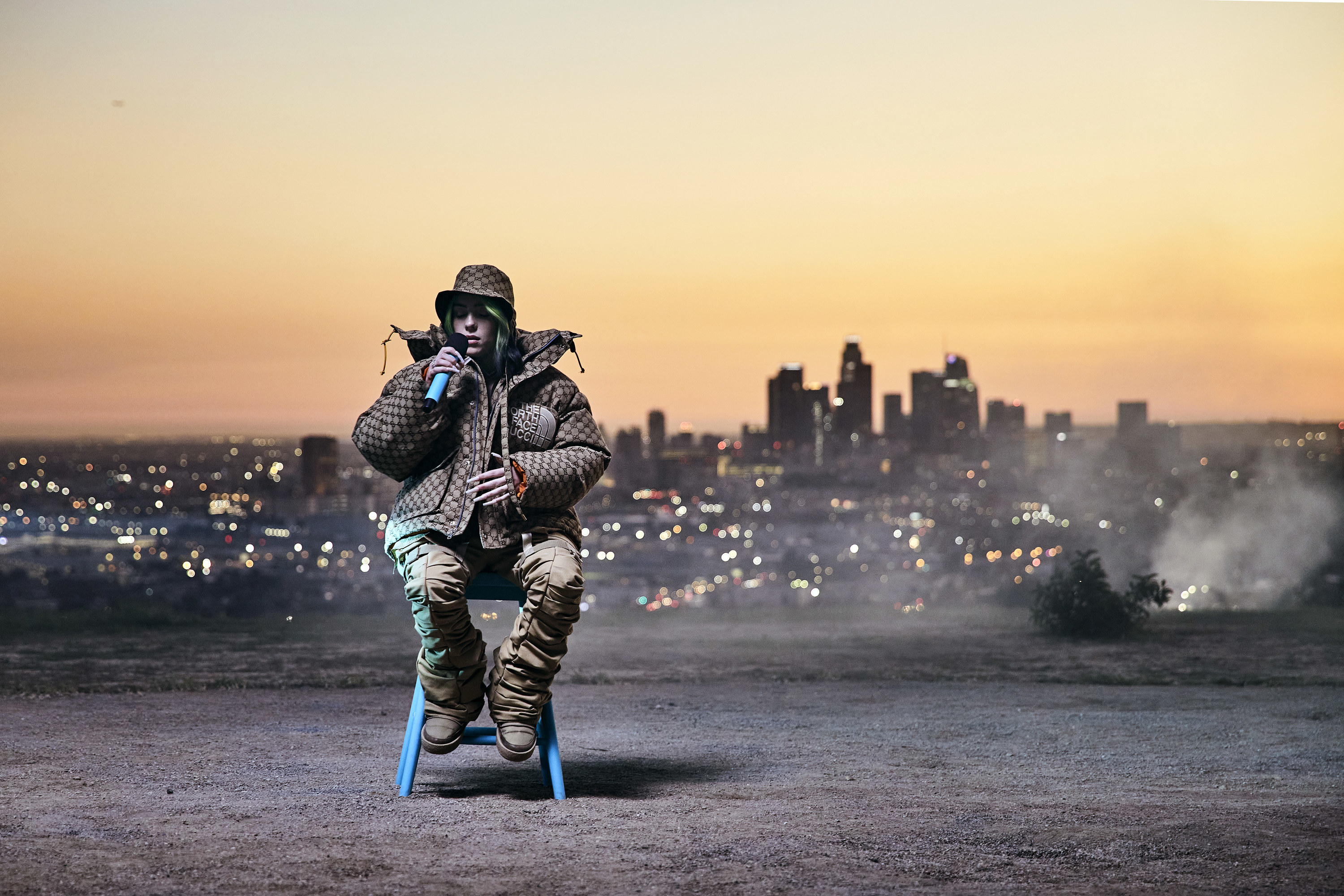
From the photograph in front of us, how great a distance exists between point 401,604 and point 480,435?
9401mm

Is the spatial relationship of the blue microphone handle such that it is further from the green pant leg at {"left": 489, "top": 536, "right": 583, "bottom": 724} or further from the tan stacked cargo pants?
the green pant leg at {"left": 489, "top": 536, "right": 583, "bottom": 724}

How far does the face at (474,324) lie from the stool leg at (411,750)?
3.65 ft

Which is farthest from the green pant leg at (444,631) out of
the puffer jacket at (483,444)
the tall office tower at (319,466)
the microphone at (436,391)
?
the tall office tower at (319,466)

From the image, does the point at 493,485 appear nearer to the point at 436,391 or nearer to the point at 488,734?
the point at 436,391

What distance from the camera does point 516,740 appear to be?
4074mm

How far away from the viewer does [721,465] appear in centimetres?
2709

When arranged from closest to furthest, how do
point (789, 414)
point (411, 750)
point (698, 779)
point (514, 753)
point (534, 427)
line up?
point (514, 753), point (411, 750), point (534, 427), point (698, 779), point (789, 414)

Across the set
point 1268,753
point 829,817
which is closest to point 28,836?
point 829,817

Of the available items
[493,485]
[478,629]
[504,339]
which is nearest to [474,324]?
[504,339]

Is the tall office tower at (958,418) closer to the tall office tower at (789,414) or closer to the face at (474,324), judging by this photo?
the tall office tower at (789,414)

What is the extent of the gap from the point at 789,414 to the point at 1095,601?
19.4 meters

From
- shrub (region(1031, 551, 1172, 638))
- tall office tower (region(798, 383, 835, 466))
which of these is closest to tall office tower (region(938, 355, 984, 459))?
tall office tower (region(798, 383, 835, 466))

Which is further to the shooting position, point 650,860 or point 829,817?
point 829,817

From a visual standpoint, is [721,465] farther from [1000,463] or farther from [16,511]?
[16,511]
